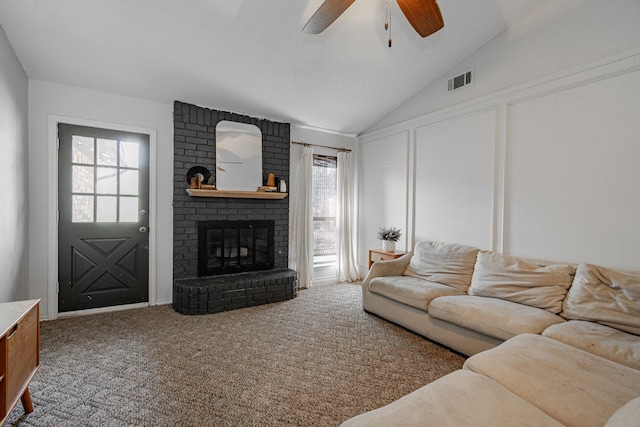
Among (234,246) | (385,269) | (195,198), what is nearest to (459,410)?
(385,269)

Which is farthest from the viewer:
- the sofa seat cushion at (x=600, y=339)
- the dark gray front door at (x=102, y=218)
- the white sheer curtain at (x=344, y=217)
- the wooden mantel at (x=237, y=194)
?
the white sheer curtain at (x=344, y=217)

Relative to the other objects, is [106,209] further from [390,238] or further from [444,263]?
[444,263]

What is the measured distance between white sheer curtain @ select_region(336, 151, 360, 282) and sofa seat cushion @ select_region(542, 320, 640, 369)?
10.5ft

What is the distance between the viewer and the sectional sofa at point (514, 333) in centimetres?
124

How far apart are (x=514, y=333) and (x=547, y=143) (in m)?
1.89

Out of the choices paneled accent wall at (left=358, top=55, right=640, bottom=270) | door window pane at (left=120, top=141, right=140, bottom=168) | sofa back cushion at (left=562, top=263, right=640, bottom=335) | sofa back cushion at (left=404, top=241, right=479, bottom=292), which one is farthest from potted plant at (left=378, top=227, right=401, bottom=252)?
door window pane at (left=120, top=141, right=140, bottom=168)

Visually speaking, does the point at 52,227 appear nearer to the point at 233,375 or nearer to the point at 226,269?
the point at 226,269

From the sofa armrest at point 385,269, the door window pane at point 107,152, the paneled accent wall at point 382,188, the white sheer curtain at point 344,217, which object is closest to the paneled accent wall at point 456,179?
the paneled accent wall at point 382,188

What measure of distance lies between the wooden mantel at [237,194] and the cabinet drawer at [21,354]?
2.06 m

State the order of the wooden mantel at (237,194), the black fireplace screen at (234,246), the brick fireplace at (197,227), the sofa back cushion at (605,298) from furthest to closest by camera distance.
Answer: the black fireplace screen at (234,246)
the wooden mantel at (237,194)
the brick fireplace at (197,227)
the sofa back cushion at (605,298)

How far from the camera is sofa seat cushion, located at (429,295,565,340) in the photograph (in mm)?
2207

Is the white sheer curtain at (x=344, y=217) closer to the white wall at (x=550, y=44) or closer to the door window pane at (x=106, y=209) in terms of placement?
the white wall at (x=550, y=44)

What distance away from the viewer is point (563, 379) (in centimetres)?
145

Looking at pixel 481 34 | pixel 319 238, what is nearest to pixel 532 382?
pixel 481 34
